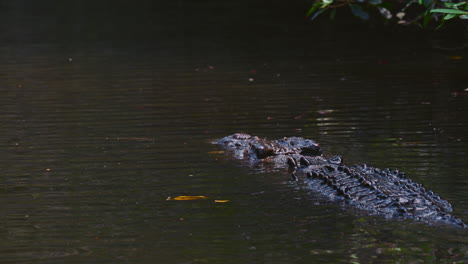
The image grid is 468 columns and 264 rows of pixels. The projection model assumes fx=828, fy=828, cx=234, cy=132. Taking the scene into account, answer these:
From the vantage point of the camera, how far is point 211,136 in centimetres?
940

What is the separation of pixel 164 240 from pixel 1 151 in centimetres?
363

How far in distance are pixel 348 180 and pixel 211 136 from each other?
2800 mm

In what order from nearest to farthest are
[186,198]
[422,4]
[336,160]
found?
[186,198]
[336,160]
[422,4]

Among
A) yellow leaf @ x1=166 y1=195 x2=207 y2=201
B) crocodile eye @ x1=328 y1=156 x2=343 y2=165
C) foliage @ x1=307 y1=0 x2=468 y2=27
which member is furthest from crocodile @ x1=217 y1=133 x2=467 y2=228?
foliage @ x1=307 y1=0 x2=468 y2=27

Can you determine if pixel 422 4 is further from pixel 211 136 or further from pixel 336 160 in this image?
pixel 211 136

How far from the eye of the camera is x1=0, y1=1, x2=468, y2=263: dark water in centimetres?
560

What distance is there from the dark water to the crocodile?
169mm

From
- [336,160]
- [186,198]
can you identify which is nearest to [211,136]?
[336,160]

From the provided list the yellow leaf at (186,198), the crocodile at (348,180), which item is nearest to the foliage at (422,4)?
the crocodile at (348,180)

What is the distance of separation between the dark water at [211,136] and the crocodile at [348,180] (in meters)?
0.17

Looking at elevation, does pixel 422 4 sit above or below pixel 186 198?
above

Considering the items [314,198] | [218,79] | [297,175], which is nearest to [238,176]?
[297,175]

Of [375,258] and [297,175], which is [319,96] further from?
[375,258]

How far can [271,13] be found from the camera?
25.1 m
